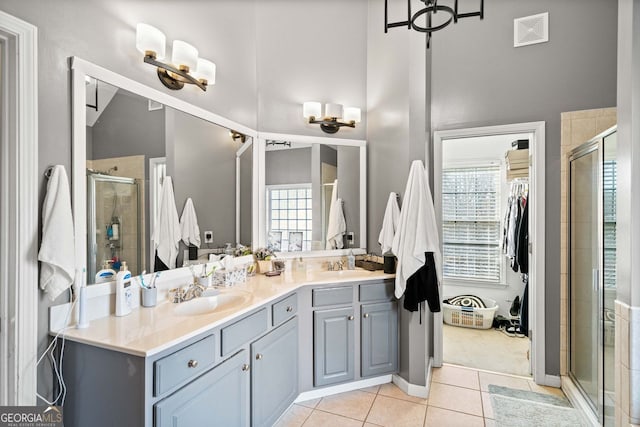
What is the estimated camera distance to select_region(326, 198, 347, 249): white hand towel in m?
3.05

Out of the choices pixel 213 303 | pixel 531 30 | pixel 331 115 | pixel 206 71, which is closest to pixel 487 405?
pixel 213 303

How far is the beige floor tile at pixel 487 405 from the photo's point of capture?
7.61 feet

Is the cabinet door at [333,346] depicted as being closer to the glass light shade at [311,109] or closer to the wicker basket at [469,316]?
the glass light shade at [311,109]

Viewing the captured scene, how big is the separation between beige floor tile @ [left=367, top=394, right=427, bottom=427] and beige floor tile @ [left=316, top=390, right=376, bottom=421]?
0.05 meters

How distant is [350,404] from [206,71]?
263 cm

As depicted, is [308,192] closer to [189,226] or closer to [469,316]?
[189,226]

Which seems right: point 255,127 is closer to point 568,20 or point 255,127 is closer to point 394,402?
point 394,402

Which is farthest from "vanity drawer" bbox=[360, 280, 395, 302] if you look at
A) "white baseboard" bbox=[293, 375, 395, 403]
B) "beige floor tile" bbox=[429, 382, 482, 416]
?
"beige floor tile" bbox=[429, 382, 482, 416]

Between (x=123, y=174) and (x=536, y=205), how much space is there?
3.06 m

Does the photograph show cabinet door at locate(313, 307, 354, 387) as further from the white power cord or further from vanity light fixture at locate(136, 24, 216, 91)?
vanity light fixture at locate(136, 24, 216, 91)

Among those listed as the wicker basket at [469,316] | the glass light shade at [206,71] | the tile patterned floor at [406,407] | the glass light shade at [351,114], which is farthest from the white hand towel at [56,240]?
the wicker basket at [469,316]


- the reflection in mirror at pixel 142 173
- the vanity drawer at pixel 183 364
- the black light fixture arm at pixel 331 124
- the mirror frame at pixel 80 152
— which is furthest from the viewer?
the black light fixture arm at pixel 331 124

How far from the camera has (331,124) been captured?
3.01 meters

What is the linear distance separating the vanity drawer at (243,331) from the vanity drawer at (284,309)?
10 cm
